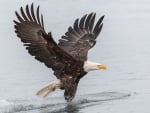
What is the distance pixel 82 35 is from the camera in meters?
12.3

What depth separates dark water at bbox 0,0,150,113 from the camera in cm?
1086

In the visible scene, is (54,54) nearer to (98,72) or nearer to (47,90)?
(47,90)

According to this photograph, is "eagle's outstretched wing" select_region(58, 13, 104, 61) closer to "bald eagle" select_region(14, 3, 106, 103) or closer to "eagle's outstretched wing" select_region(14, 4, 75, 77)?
"bald eagle" select_region(14, 3, 106, 103)

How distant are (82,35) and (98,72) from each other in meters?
0.95

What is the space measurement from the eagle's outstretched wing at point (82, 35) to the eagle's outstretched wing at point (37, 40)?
0.95 m

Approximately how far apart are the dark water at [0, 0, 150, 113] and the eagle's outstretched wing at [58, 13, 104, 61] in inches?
24.5

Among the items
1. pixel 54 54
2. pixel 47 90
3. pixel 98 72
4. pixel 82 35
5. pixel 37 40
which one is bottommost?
pixel 98 72

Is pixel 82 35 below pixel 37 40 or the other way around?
below

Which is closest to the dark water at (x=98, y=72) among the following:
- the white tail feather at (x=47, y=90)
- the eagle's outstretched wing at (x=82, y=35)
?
the white tail feather at (x=47, y=90)

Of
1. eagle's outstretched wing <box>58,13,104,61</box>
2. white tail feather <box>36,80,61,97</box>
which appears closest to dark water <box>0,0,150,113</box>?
white tail feather <box>36,80,61,97</box>

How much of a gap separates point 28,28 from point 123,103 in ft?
5.54

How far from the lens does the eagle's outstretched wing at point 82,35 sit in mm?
11999

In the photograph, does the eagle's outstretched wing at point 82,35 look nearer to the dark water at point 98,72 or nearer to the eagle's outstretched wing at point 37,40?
the dark water at point 98,72

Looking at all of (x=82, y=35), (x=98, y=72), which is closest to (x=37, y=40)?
(x=82, y=35)
